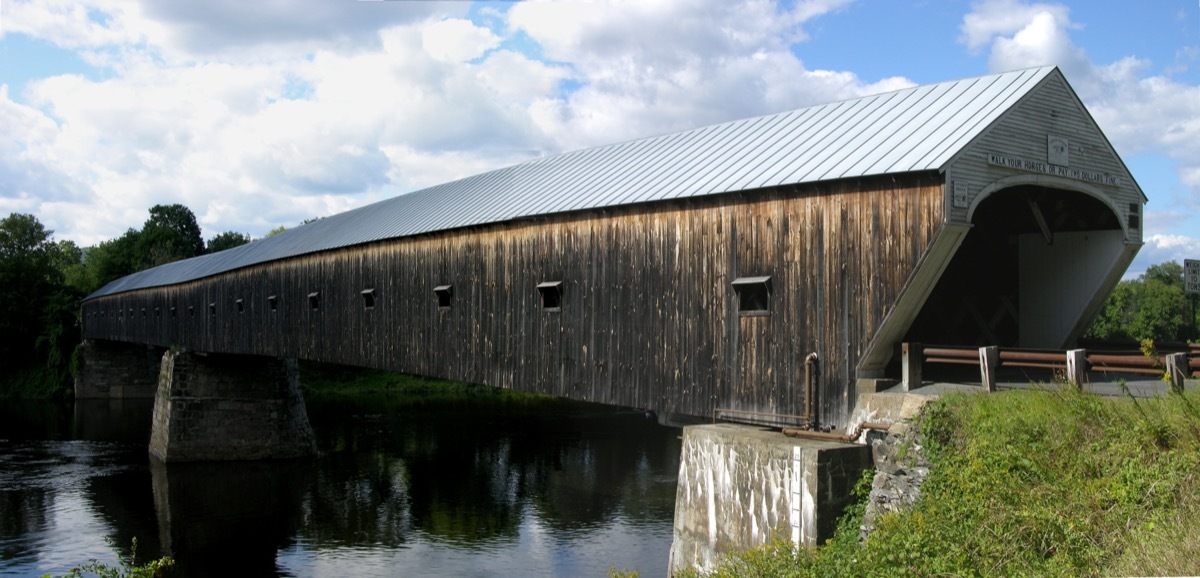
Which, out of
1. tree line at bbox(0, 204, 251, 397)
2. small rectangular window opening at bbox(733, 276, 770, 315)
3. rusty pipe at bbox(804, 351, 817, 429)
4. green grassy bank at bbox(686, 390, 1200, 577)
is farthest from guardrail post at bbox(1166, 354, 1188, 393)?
tree line at bbox(0, 204, 251, 397)

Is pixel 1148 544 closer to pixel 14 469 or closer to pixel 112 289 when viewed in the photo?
pixel 14 469

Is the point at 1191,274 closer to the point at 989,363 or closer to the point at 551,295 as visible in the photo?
the point at 989,363

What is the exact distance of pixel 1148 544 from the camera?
5906 mm

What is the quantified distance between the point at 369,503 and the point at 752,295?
13573 mm

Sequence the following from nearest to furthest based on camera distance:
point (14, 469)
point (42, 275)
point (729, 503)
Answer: point (729, 503) < point (14, 469) < point (42, 275)

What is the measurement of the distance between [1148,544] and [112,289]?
44216 millimetres

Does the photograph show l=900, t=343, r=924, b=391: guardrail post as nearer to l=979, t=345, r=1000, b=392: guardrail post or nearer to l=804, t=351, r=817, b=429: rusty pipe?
l=979, t=345, r=1000, b=392: guardrail post

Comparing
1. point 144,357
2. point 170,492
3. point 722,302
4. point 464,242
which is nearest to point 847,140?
point 722,302

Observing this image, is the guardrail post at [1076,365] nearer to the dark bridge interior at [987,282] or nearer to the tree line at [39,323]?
the dark bridge interior at [987,282]

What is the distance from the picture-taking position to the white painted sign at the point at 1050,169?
9.32 meters

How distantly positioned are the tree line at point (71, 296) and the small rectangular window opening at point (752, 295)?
24137mm

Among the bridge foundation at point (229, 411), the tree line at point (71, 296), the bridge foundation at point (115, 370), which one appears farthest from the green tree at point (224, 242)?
the bridge foundation at point (229, 411)

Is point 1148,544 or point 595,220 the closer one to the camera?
point 1148,544

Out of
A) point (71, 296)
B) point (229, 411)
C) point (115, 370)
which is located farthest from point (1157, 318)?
point (71, 296)
